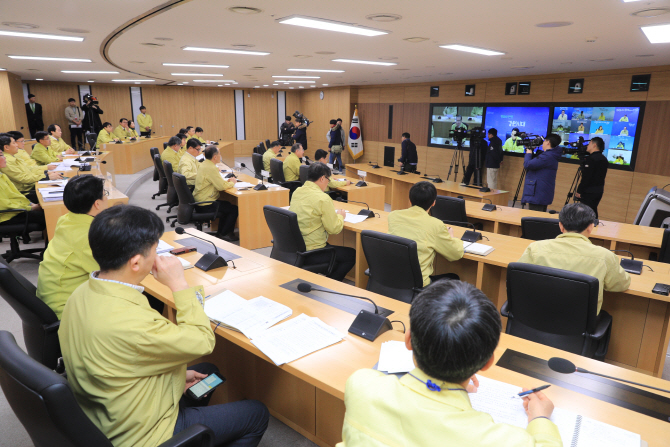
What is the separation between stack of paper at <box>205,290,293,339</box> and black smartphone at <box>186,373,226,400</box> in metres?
0.21

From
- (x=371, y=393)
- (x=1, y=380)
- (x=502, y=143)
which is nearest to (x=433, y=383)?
(x=371, y=393)

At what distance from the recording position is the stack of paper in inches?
74.9

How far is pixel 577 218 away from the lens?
258 centimetres

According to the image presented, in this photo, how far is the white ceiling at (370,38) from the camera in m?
3.32

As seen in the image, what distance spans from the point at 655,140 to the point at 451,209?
181 inches

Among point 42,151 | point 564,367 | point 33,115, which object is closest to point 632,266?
point 564,367

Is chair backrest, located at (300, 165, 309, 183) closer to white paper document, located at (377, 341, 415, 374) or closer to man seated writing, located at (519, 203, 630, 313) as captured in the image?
man seated writing, located at (519, 203, 630, 313)

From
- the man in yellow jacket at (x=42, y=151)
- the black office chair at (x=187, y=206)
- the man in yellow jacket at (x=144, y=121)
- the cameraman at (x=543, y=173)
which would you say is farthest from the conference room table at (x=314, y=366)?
the man in yellow jacket at (x=144, y=121)

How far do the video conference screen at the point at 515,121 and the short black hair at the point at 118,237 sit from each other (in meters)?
8.64

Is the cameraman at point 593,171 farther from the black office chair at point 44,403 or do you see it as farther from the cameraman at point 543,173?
the black office chair at point 44,403

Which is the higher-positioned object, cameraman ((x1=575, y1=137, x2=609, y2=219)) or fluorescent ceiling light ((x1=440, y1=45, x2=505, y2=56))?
fluorescent ceiling light ((x1=440, y1=45, x2=505, y2=56))

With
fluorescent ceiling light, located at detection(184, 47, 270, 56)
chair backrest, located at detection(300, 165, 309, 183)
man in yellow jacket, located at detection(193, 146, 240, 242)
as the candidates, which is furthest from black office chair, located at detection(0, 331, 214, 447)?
chair backrest, located at detection(300, 165, 309, 183)

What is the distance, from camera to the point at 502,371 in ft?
5.22

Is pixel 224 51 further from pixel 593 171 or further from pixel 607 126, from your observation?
pixel 607 126
